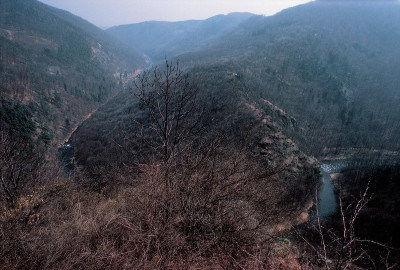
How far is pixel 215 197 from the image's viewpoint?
5.85 m

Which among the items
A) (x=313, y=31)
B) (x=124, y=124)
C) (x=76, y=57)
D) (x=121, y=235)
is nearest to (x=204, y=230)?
(x=121, y=235)

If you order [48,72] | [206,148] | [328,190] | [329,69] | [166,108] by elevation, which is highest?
[48,72]

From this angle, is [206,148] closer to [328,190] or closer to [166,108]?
[166,108]

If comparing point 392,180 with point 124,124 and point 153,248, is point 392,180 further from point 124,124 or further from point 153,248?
point 124,124

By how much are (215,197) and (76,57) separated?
14476cm

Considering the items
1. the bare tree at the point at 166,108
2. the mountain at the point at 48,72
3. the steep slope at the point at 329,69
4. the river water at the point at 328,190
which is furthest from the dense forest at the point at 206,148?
the river water at the point at 328,190

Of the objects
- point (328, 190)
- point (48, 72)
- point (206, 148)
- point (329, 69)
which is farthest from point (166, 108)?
point (329, 69)

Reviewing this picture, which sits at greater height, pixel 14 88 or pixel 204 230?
pixel 14 88

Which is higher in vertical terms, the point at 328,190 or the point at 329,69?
the point at 329,69

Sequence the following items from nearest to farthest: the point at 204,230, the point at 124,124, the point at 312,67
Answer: the point at 204,230 → the point at 124,124 → the point at 312,67

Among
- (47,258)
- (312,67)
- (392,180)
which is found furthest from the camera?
(312,67)

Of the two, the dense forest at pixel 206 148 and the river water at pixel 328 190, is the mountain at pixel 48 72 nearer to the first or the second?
the dense forest at pixel 206 148

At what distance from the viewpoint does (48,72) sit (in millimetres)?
91688

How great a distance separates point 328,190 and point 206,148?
59784mm
